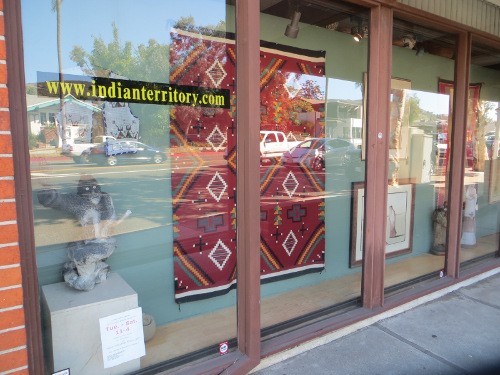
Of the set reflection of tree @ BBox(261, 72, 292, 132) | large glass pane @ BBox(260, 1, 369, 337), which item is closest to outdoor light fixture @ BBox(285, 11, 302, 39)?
large glass pane @ BBox(260, 1, 369, 337)

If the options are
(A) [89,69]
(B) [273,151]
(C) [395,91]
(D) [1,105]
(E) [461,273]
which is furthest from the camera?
(C) [395,91]

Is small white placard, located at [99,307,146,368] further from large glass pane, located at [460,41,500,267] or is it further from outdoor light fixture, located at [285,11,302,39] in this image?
large glass pane, located at [460,41,500,267]

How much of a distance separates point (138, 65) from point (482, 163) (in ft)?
15.2

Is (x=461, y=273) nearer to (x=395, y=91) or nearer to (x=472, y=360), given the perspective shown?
(x=472, y=360)

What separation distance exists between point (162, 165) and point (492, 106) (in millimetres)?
4502

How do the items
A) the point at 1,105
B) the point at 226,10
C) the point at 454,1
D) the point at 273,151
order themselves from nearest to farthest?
the point at 1,105
the point at 226,10
the point at 454,1
the point at 273,151

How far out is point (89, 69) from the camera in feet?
7.87

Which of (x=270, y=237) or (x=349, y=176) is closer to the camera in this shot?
(x=270, y=237)

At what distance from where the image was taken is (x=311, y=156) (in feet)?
11.9

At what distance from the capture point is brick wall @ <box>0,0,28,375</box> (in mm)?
1444

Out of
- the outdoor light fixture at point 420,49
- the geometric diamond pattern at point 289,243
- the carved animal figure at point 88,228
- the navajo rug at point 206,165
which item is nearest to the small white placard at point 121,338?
→ the carved animal figure at point 88,228

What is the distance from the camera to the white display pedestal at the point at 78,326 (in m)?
1.92

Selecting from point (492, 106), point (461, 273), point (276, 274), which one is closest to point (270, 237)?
point (276, 274)

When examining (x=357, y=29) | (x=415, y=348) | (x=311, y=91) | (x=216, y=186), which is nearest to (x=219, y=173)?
(x=216, y=186)
